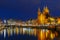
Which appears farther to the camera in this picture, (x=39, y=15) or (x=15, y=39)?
(x=39, y=15)

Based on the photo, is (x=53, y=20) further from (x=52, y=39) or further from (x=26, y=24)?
(x=52, y=39)

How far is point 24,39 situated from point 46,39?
1.69 m

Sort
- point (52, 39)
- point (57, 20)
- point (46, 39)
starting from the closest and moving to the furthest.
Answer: point (52, 39), point (46, 39), point (57, 20)

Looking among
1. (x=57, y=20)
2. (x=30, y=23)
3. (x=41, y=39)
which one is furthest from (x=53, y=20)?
(x=41, y=39)

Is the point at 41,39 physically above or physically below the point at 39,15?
below

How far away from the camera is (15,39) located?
Result: 2091 centimetres

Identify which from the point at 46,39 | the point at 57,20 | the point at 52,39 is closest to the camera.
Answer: the point at 52,39

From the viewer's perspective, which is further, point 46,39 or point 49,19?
point 49,19

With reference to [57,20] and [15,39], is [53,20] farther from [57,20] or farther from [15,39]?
[15,39]

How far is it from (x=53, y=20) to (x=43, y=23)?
70.6 inches

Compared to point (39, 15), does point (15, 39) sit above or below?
below

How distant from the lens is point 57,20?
140 feet

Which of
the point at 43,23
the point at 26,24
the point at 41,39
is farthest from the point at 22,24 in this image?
the point at 41,39

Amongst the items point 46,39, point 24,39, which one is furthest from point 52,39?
point 24,39
